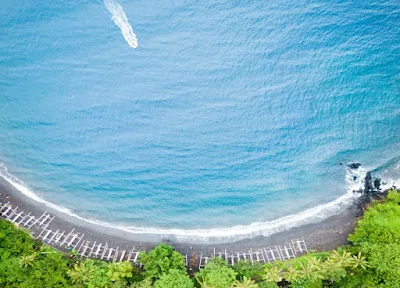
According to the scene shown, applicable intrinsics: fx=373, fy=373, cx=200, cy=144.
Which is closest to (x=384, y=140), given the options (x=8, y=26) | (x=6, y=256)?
(x=6, y=256)

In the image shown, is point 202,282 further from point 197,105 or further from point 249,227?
point 197,105

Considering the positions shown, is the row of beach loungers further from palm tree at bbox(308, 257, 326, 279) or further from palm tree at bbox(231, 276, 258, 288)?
palm tree at bbox(231, 276, 258, 288)

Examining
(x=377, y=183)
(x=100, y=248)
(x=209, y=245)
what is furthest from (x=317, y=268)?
(x=100, y=248)

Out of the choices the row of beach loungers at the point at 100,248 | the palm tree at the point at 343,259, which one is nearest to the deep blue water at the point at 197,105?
the row of beach loungers at the point at 100,248

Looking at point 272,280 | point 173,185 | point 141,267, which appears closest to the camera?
point 272,280

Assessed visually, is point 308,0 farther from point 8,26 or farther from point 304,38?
point 8,26

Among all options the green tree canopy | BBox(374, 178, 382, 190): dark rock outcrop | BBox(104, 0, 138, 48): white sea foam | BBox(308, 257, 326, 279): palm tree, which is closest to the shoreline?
the green tree canopy

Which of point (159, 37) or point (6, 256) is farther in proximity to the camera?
point (159, 37)
